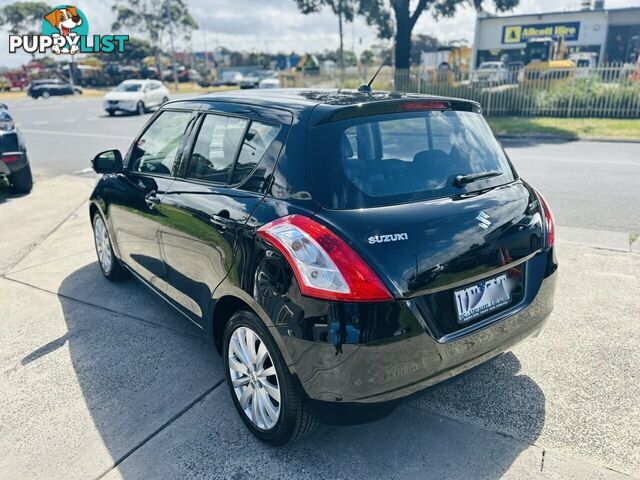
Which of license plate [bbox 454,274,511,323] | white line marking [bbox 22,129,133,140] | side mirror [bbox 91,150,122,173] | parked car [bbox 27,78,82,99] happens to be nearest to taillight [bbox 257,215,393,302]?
license plate [bbox 454,274,511,323]

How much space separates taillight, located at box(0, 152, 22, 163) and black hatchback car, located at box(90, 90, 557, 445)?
637 cm

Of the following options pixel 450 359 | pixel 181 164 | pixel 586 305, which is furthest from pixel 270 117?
pixel 586 305

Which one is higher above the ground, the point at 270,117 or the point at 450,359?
the point at 270,117

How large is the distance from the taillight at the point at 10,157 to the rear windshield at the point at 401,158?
7582 millimetres

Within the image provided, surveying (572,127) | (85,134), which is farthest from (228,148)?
(85,134)

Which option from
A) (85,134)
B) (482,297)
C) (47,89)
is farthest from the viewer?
(47,89)

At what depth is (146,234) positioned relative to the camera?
3.79m

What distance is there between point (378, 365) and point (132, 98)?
25345 millimetres

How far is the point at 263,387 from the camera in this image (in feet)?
8.54

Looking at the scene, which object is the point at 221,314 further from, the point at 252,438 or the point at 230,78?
the point at 230,78

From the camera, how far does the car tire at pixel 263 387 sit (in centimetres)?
242

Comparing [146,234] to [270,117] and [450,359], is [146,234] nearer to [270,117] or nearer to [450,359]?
[270,117]

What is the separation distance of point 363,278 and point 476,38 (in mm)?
46634

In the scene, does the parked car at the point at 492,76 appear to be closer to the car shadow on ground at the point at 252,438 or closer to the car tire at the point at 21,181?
the car tire at the point at 21,181
